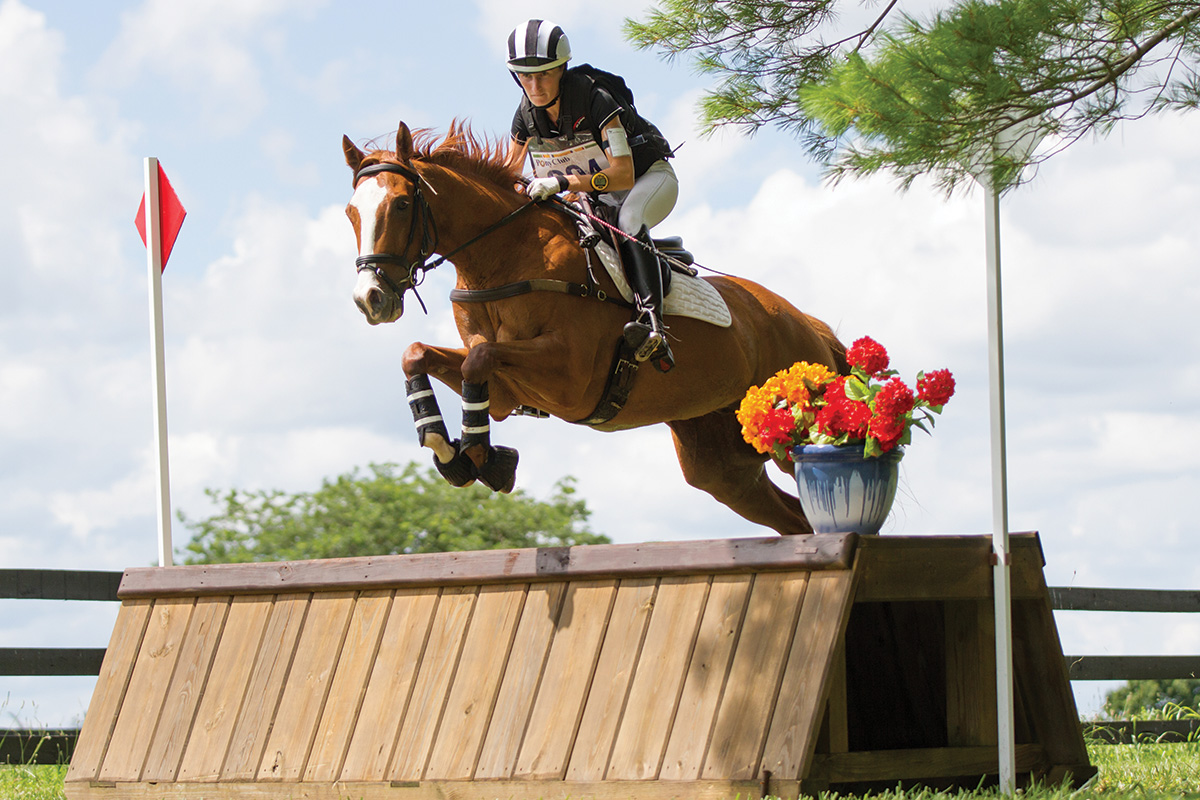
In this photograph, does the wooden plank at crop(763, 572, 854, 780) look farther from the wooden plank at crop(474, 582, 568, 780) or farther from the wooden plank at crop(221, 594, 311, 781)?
the wooden plank at crop(221, 594, 311, 781)

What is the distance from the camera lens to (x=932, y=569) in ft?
13.5

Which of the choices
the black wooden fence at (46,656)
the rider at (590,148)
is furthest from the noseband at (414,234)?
the black wooden fence at (46,656)

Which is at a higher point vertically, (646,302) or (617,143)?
(617,143)

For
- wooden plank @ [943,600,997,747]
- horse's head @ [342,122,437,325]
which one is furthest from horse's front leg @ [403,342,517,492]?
wooden plank @ [943,600,997,747]

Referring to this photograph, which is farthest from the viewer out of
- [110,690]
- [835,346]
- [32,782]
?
[835,346]

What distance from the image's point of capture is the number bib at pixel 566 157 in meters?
5.10

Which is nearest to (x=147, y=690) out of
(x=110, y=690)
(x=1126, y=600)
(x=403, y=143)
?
A: (x=110, y=690)

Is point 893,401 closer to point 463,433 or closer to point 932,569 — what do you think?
Answer: point 932,569

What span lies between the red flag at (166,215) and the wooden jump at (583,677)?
1.67m

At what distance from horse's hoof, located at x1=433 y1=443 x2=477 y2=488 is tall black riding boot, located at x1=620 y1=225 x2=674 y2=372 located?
813 mm

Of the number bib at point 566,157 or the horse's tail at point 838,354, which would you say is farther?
the horse's tail at point 838,354

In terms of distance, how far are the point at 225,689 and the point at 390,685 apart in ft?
2.95

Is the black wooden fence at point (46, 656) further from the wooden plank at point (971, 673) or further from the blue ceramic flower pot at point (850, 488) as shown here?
the wooden plank at point (971, 673)

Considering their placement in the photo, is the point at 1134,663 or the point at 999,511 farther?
the point at 1134,663
